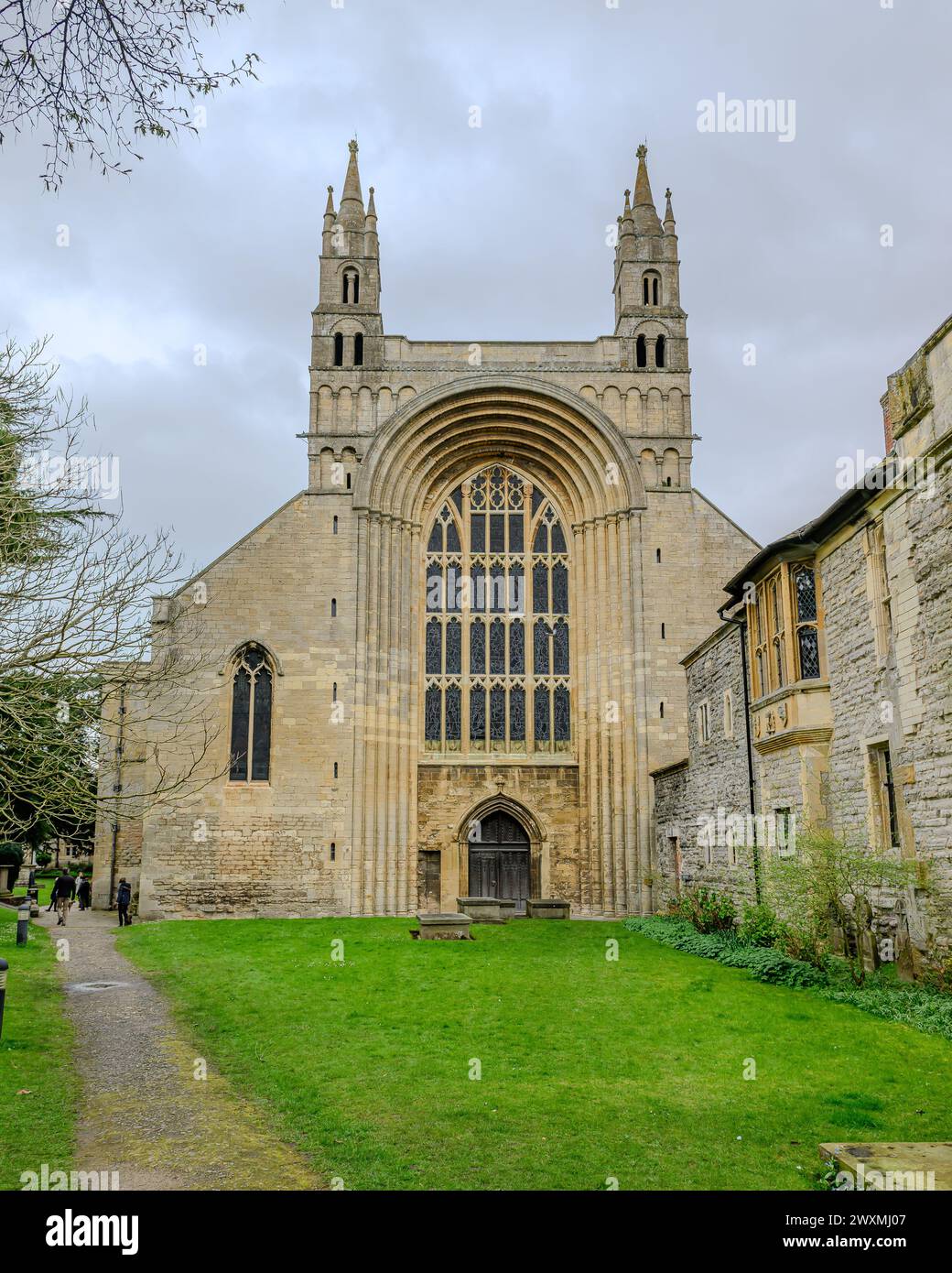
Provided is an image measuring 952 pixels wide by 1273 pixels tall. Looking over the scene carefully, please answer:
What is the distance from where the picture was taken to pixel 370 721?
26.0 meters

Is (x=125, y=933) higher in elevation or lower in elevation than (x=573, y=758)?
lower

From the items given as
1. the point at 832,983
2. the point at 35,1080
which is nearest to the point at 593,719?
the point at 832,983

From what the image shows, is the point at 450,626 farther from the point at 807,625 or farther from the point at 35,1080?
the point at 35,1080

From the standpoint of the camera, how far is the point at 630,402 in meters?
27.9

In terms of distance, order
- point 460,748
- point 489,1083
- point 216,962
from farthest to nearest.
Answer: point 460,748 < point 216,962 < point 489,1083

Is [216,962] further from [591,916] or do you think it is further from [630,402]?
[630,402]

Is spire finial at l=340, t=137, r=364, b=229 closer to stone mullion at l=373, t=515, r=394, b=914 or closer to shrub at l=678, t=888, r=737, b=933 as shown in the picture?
stone mullion at l=373, t=515, r=394, b=914

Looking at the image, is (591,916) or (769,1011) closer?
(769,1011)

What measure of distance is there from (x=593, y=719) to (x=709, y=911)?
9115 mm

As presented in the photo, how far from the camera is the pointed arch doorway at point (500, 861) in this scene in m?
26.9

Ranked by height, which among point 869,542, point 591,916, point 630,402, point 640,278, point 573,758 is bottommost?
point 591,916
